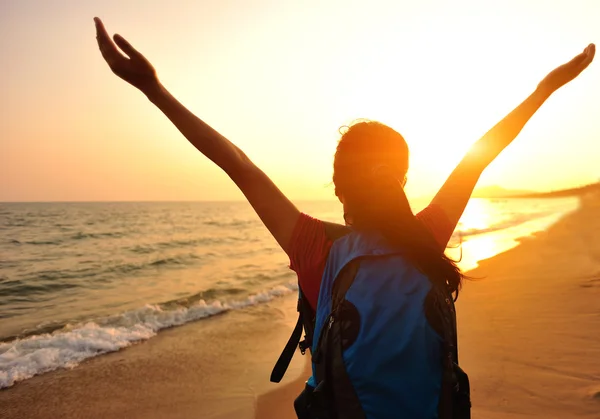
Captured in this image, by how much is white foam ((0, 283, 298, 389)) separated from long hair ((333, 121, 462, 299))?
616 centimetres

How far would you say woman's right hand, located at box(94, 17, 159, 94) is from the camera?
48.4 inches

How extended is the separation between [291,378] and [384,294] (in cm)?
459

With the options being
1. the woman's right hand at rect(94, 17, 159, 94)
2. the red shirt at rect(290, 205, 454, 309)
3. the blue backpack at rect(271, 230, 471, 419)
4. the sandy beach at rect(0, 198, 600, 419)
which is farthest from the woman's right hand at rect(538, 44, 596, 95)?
the sandy beach at rect(0, 198, 600, 419)

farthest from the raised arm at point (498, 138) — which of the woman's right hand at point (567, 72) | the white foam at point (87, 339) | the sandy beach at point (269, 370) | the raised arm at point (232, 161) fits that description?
the white foam at point (87, 339)

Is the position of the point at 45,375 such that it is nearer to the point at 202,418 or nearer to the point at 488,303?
the point at 202,418

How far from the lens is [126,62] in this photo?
1.26 m

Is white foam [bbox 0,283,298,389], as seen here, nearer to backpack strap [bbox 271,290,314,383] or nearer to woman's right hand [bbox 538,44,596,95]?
backpack strap [bbox 271,290,314,383]


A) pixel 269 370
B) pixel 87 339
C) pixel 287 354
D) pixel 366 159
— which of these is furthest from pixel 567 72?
pixel 87 339

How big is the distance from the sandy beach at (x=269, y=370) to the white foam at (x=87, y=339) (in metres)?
0.27

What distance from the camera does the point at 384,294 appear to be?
1.25 m

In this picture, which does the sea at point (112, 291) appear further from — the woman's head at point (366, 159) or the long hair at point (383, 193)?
the woman's head at point (366, 159)

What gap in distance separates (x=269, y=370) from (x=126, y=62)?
5.24 m

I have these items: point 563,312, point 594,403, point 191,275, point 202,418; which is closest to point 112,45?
point 202,418

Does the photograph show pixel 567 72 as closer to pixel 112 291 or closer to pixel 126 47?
pixel 126 47
